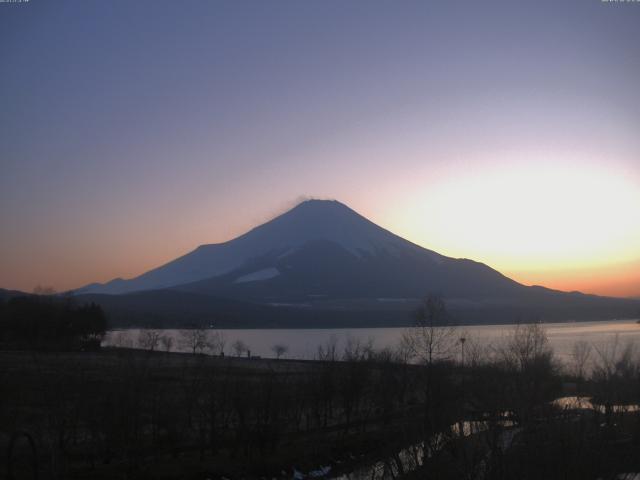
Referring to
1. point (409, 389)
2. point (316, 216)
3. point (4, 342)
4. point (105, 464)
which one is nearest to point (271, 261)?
point (316, 216)

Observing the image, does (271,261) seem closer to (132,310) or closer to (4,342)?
(132,310)

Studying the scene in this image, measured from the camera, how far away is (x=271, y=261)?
177625 millimetres

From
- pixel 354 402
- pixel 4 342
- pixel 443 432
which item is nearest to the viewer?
pixel 443 432

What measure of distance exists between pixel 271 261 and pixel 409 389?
15231cm

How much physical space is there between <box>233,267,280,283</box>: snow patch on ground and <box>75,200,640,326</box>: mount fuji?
24 cm

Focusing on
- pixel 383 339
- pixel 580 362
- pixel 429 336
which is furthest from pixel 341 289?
pixel 580 362

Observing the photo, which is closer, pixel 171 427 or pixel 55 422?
pixel 55 422

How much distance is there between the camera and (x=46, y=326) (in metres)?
45.8

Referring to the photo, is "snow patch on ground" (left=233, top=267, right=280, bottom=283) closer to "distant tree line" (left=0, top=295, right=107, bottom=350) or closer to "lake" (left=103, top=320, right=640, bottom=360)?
"lake" (left=103, top=320, right=640, bottom=360)

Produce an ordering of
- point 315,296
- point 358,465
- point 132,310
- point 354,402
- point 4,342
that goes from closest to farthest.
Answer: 1. point 358,465
2. point 354,402
3. point 4,342
4. point 132,310
5. point 315,296

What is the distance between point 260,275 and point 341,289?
23344 millimetres

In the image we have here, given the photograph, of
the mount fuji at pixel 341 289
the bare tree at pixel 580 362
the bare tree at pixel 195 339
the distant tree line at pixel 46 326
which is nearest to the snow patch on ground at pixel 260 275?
the mount fuji at pixel 341 289

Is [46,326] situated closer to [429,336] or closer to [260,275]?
[429,336]

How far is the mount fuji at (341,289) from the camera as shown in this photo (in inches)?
4872
